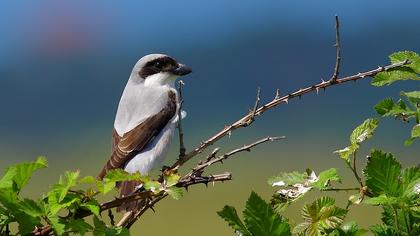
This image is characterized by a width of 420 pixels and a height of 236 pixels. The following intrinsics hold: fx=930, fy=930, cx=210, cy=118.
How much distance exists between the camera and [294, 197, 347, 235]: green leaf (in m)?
1.43

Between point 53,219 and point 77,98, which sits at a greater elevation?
point 53,219

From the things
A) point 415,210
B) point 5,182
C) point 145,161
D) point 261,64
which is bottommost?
point 261,64

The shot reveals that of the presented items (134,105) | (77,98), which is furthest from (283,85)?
(134,105)

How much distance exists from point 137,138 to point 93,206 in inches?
114

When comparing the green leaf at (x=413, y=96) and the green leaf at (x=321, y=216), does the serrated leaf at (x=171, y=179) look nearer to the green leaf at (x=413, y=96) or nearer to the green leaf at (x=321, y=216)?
the green leaf at (x=321, y=216)

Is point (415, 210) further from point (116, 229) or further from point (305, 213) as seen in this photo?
point (116, 229)

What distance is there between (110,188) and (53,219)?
0.36 ft

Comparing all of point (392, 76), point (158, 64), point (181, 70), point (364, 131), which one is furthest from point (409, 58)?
point (158, 64)

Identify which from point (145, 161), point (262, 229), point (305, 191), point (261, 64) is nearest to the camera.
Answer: point (262, 229)

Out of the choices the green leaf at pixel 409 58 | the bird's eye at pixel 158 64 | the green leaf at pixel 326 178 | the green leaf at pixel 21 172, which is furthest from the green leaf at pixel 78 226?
the bird's eye at pixel 158 64

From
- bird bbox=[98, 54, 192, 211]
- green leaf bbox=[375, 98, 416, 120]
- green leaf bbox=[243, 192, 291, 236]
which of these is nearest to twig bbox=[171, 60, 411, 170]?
green leaf bbox=[375, 98, 416, 120]

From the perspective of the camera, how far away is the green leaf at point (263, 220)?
53.8 inches

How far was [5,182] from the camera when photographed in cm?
145

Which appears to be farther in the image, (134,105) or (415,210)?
(134,105)
